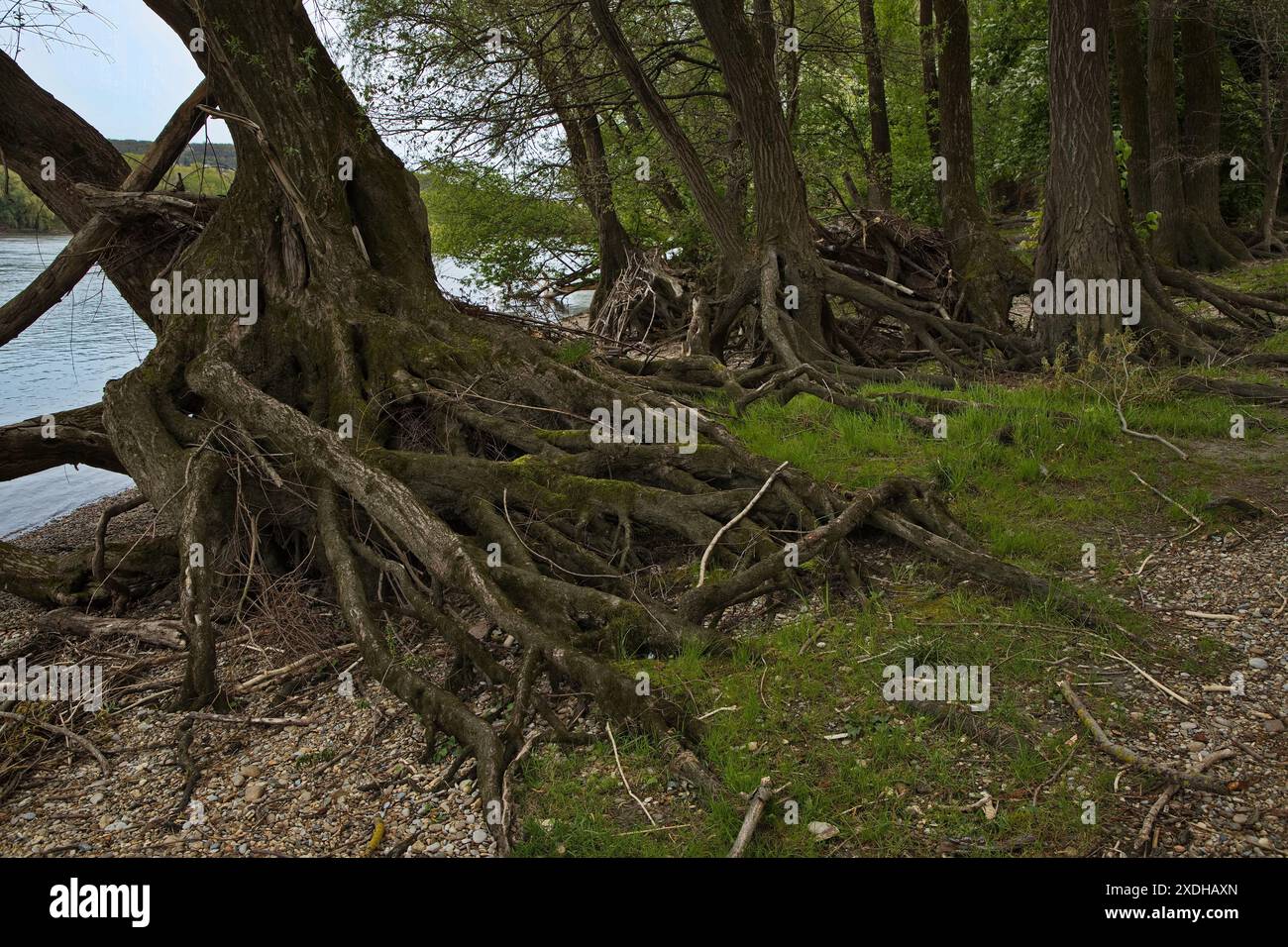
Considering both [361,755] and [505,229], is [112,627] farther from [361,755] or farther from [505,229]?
[505,229]

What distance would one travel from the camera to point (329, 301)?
25.3 ft

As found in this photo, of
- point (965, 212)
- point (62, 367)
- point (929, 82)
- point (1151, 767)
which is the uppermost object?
point (929, 82)

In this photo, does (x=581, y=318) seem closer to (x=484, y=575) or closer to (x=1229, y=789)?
(x=484, y=575)

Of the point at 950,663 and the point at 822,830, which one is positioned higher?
the point at 950,663

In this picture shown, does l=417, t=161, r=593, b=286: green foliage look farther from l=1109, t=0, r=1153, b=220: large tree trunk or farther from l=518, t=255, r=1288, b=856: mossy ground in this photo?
l=1109, t=0, r=1153, b=220: large tree trunk

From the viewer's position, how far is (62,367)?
21.7 metres

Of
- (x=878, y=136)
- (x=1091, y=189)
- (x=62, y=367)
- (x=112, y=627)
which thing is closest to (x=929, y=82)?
(x=878, y=136)

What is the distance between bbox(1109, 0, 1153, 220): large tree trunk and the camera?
1638 cm

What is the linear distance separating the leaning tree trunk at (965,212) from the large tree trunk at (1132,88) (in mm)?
4837

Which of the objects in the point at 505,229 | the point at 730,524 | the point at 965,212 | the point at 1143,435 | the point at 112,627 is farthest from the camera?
the point at 505,229

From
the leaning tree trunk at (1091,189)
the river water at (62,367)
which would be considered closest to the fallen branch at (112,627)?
the river water at (62,367)

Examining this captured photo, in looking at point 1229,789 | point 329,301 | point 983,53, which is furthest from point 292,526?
point 983,53

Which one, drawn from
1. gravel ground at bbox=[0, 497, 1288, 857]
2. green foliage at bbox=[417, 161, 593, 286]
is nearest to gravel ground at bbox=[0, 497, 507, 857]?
gravel ground at bbox=[0, 497, 1288, 857]

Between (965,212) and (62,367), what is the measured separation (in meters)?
20.2
